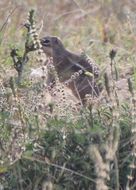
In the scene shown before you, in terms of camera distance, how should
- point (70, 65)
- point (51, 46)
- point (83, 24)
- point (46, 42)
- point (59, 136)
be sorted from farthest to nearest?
1. point (83, 24)
2. point (46, 42)
3. point (51, 46)
4. point (70, 65)
5. point (59, 136)

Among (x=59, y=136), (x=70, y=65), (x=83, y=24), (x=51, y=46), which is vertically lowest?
(x=59, y=136)

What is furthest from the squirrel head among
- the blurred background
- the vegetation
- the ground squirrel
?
the vegetation

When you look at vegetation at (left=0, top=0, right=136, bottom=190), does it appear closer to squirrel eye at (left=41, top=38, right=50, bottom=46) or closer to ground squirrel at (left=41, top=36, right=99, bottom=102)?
ground squirrel at (left=41, top=36, right=99, bottom=102)

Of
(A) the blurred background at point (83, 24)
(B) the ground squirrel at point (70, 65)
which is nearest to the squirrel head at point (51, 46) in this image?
(B) the ground squirrel at point (70, 65)

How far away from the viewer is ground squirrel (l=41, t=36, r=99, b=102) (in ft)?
21.7

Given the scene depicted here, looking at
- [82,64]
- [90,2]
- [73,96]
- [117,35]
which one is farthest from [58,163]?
[90,2]

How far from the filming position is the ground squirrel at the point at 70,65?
21.7 feet

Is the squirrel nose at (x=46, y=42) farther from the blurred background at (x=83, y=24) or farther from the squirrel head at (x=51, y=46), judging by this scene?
the blurred background at (x=83, y=24)

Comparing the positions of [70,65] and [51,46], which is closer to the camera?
[70,65]

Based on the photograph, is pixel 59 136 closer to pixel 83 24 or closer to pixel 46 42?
pixel 46 42

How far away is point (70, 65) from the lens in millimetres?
7184

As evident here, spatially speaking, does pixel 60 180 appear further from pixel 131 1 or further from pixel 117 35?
pixel 131 1

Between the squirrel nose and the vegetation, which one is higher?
the squirrel nose

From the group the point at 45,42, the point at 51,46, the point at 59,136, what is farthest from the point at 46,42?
the point at 59,136
